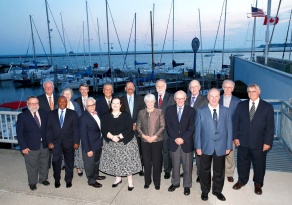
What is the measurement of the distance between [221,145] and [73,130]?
2.52 metres

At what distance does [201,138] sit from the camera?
13.0 feet

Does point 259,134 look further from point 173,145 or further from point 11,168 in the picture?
point 11,168

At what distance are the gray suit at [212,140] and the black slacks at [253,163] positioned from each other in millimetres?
487

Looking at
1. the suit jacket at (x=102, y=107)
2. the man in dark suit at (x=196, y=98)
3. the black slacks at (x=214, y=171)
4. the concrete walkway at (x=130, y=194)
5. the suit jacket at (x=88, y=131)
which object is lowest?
the concrete walkway at (x=130, y=194)

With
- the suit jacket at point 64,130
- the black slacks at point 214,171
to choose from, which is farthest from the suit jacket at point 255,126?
the suit jacket at point 64,130

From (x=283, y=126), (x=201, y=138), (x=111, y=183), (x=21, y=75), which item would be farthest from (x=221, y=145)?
(x=21, y=75)

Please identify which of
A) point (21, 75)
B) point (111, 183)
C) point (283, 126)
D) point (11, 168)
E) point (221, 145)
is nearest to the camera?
point (221, 145)

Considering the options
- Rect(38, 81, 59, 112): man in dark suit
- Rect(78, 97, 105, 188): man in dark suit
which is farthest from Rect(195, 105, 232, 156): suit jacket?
Rect(38, 81, 59, 112): man in dark suit

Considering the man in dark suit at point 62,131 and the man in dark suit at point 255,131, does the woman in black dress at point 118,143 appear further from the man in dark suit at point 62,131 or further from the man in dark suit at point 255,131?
the man in dark suit at point 255,131

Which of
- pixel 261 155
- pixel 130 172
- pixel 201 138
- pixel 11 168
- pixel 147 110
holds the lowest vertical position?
pixel 11 168

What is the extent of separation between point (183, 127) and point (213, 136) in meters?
0.54

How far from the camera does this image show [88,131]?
4359 millimetres

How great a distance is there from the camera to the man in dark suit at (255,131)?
3.96 metres

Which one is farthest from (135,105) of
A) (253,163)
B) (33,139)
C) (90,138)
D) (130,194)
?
(253,163)
